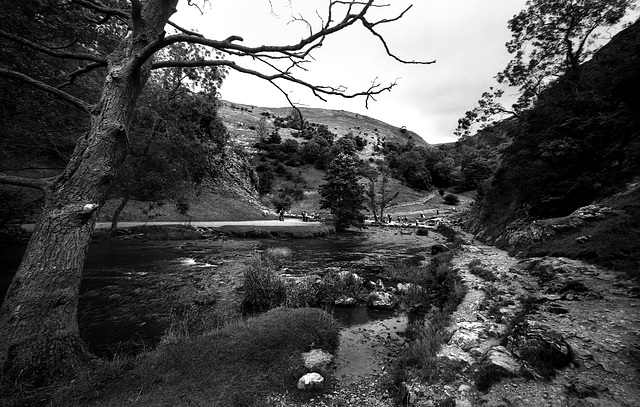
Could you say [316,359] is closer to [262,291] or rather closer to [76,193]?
[262,291]

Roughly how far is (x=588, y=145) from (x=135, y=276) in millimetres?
21142

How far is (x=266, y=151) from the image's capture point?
88.6 metres

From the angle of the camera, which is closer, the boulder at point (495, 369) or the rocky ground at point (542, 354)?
the rocky ground at point (542, 354)

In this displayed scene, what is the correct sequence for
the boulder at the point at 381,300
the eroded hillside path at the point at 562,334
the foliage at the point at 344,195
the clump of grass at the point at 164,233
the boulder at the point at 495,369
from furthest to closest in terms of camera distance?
the foliage at the point at 344,195 < the clump of grass at the point at 164,233 < the boulder at the point at 381,300 < the boulder at the point at 495,369 < the eroded hillside path at the point at 562,334

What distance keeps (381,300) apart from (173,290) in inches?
305

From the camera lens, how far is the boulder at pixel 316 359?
497 cm

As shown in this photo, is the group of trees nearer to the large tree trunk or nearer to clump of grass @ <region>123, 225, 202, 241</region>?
the large tree trunk

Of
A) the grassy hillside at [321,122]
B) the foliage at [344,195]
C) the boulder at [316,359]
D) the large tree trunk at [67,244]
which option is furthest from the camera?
the grassy hillside at [321,122]

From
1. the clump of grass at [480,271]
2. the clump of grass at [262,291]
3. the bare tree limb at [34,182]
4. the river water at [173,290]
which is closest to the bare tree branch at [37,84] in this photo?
the bare tree limb at [34,182]

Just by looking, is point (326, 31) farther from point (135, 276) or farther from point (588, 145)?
point (588, 145)

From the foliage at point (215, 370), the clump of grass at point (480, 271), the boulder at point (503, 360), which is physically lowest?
the foliage at point (215, 370)

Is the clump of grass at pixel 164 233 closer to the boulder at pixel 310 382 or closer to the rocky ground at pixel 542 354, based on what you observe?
the boulder at pixel 310 382

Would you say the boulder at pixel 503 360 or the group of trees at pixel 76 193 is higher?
the group of trees at pixel 76 193

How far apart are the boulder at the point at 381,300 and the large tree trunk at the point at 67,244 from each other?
728 cm
